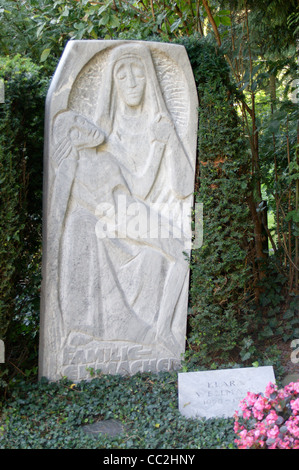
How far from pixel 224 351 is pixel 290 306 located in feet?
3.31

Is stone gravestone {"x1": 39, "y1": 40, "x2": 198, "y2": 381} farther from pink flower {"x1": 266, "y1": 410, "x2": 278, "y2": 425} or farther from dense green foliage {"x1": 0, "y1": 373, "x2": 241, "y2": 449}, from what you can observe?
pink flower {"x1": 266, "y1": 410, "x2": 278, "y2": 425}

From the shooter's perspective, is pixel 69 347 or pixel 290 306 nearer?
pixel 69 347

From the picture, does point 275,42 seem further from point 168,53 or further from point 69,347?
point 69,347

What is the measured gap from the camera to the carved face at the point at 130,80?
11.6 ft

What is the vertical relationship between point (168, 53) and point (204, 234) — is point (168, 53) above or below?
above

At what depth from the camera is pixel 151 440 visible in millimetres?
2881

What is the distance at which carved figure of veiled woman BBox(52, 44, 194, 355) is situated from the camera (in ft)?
11.5

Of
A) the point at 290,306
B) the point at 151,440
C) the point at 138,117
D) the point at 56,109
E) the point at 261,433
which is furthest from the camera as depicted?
the point at 290,306

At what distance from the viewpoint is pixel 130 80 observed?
11.6 ft

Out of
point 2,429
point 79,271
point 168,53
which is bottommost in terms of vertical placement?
point 2,429

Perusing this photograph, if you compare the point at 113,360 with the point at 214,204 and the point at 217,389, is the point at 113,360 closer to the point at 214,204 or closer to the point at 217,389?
the point at 217,389

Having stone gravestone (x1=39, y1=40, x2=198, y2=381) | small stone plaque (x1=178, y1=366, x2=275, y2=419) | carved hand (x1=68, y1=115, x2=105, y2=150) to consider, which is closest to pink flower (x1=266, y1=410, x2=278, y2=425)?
small stone plaque (x1=178, y1=366, x2=275, y2=419)

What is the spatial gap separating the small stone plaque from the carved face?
2.15 m

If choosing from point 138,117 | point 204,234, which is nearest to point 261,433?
point 204,234
